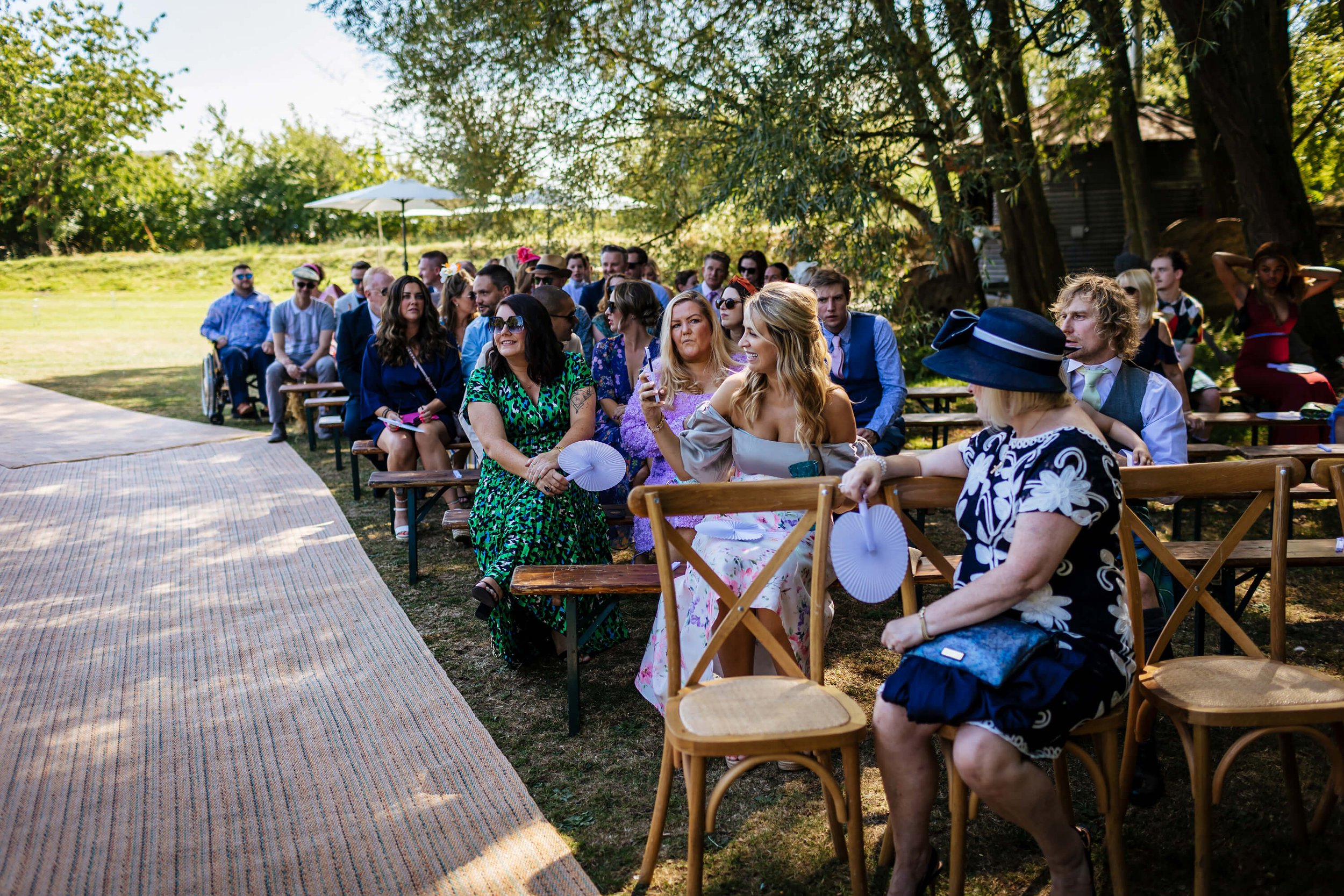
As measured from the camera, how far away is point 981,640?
2.42m

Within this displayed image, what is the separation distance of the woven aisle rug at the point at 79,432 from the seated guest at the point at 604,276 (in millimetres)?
3736

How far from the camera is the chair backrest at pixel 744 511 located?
8.99ft

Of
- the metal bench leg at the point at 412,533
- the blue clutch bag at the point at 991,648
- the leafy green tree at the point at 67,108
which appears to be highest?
the leafy green tree at the point at 67,108

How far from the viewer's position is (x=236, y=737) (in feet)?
11.9

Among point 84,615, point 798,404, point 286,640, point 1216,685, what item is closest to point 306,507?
point 84,615

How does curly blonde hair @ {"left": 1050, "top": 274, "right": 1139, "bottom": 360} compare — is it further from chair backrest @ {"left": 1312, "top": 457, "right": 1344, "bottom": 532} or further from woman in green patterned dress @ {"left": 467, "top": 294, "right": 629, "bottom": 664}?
woman in green patterned dress @ {"left": 467, "top": 294, "right": 629, "bottom": 664}

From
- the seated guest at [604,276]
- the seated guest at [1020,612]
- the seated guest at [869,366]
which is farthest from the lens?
the seated guest at [604,276]

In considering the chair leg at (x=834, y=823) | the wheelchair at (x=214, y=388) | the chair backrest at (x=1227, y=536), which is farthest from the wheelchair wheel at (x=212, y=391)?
the chair backrest at (x=1227, y=536)

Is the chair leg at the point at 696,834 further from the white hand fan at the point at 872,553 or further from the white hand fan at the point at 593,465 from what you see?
the white hand fan at the point at 593,465

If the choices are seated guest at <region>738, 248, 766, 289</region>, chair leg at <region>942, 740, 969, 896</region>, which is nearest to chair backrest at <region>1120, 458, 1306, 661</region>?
chair leg at <region>942, 740, 969, 896</region>

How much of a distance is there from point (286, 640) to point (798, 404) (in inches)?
104

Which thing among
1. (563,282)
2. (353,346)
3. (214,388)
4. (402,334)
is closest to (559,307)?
(402,334)

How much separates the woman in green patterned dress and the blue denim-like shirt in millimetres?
7500

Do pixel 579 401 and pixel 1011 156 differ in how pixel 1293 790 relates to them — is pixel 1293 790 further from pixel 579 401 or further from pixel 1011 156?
pixel 1011 156
